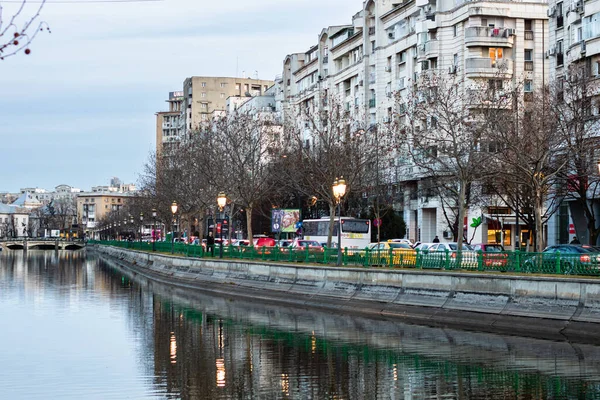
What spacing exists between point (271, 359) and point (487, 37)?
50.8 meters

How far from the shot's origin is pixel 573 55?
193ft

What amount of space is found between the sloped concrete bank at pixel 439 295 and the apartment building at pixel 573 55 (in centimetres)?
1901

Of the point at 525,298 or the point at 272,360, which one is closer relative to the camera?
the point at 272,360

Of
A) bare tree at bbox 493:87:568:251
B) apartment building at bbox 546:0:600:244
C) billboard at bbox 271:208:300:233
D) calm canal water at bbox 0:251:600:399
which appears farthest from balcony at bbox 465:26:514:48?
calm canal water at bbox 0:251:600:399

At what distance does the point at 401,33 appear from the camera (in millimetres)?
83812

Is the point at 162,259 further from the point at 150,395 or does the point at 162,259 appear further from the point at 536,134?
the point at 150,395

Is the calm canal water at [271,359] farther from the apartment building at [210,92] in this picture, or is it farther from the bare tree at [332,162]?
the apartment building at [210,92]

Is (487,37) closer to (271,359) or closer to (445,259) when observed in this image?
(445,259)

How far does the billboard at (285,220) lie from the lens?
79.4m

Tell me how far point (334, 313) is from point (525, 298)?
9.65m

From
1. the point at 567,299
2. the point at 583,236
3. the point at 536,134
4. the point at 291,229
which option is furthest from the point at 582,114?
the point at 291,229

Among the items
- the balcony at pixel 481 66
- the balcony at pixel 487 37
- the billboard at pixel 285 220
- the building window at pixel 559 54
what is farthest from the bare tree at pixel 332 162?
the building window at pixel 559 54

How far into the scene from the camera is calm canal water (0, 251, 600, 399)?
2022 cm

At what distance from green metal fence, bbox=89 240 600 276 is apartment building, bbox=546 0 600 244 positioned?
17382mm
